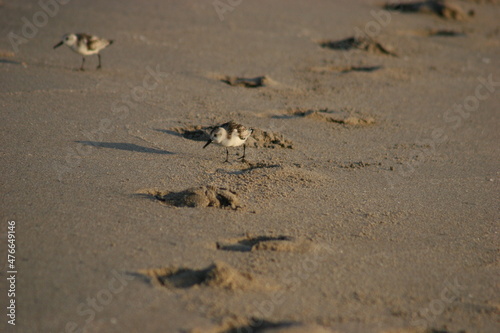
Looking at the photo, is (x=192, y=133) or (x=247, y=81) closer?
(x=192, y=133)

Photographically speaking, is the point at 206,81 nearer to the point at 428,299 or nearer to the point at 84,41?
the point at 84,41

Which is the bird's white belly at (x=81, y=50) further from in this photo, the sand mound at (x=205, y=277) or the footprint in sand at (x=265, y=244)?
the sand mound at (x=205, y=277)

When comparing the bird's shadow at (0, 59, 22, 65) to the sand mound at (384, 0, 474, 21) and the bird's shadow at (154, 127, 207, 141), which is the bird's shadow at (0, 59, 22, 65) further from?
the sand mound at (384, 0, 474, 21)

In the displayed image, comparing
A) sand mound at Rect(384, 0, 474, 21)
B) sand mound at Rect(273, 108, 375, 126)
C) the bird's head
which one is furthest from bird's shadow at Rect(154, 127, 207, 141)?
sand mound at Rect(384, 0, 474, 21)

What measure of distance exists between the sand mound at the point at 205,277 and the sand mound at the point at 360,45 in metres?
6.48

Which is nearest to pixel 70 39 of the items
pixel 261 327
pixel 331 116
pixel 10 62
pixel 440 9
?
pixel 10 62

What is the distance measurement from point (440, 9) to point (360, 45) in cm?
380

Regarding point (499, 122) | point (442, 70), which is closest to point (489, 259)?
point (499, 122)

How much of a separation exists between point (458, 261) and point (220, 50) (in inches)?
220

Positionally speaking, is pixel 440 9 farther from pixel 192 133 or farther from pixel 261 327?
pixel 261 327

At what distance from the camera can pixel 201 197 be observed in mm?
Result: 4465

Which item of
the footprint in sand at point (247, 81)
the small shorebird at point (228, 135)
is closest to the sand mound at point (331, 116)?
the footprint in sand at point (247, 81)

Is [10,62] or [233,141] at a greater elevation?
[233,141]

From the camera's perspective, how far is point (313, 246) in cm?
402
